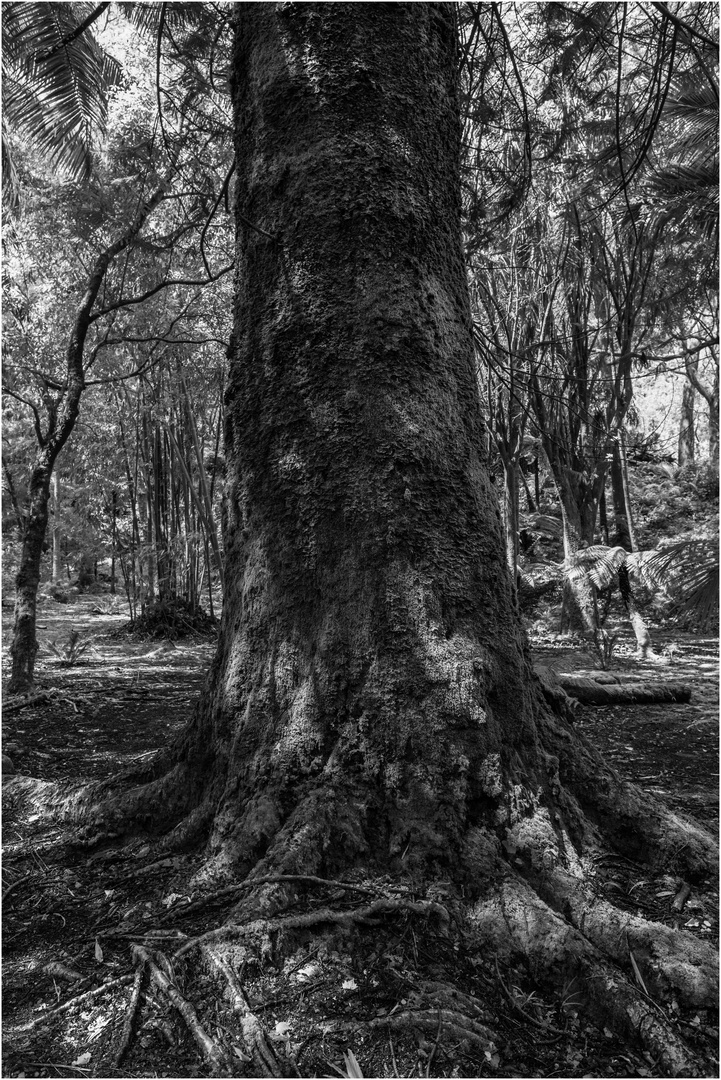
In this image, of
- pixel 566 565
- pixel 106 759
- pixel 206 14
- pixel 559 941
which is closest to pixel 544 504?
pixel 566 565

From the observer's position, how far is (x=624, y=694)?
15.1 feet

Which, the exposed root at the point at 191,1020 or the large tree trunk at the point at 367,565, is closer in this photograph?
the exposed root at the point at 191,1020

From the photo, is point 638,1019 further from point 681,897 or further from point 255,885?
point 255,885

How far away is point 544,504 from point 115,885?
51.1ft

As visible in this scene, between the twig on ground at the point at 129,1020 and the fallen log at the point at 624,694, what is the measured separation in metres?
3.62

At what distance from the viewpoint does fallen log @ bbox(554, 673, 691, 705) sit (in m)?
4.57

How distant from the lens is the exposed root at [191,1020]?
1.20 meters

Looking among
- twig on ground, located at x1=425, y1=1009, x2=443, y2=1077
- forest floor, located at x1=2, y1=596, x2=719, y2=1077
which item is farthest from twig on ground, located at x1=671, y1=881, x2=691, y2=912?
twig on ground, located at x1=425, y1=1009, x2=443, y2=1077

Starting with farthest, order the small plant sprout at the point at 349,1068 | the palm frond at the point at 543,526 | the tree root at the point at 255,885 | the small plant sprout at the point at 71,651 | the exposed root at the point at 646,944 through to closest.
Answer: the palm frond at the point at 543,526 → the small plant sprout at the point at 71,651 → the tree root at the point at 255,885 → the exposed root at the point at 646,944 → the small plant sprout at the point at 349,1068

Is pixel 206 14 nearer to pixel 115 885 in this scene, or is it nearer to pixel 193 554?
pixel 115 885

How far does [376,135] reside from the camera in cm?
196

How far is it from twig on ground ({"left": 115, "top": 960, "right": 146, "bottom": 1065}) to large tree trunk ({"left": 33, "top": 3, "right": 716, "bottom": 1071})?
26 centimetres

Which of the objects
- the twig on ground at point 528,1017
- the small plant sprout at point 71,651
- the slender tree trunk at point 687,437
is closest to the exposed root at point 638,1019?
the twig on ground at point 528,1017

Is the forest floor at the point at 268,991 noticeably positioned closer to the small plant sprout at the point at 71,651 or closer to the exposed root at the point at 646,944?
the exposed root at the point at 646,944
